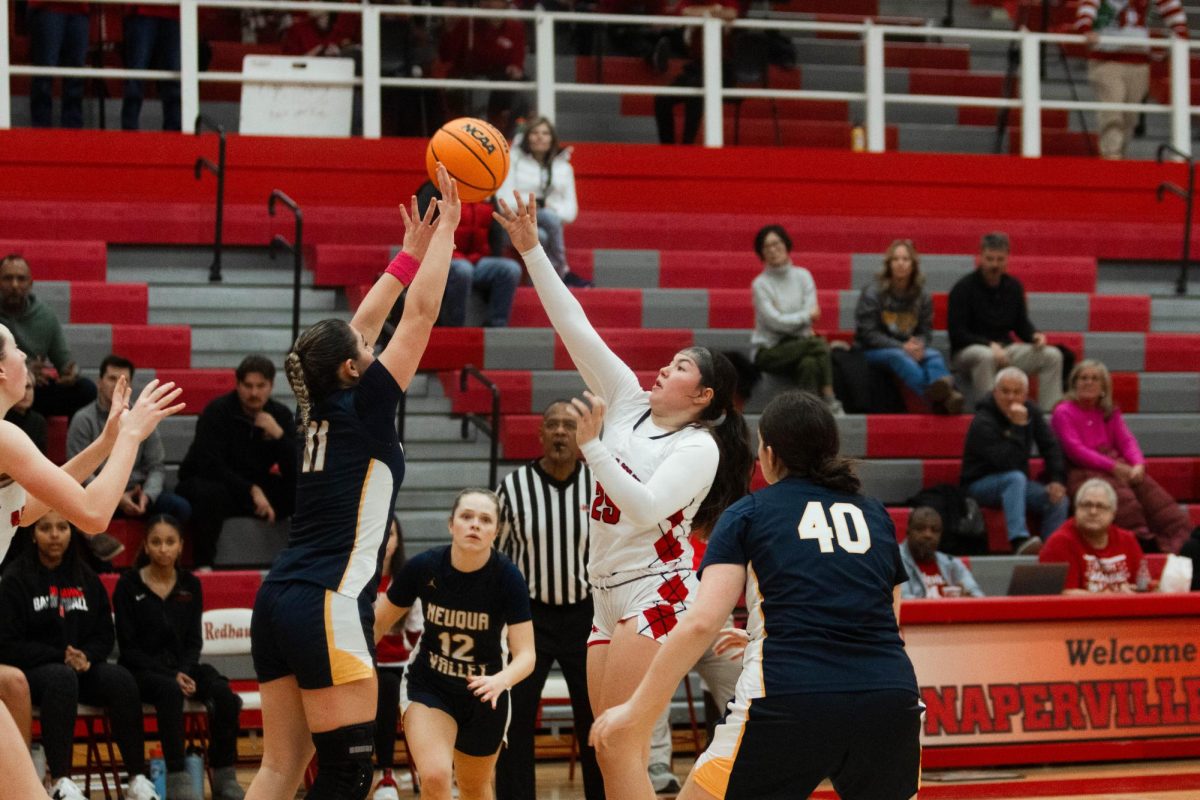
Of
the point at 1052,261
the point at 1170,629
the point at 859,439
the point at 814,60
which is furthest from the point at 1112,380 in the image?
the point at 814,60

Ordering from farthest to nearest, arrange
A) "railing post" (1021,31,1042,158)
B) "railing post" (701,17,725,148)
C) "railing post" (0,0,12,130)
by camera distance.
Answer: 1. "railing post" (1021,31,1042,158)
2. "railing post" (701,17,725,148)
3. "railing post" (0,0,12,130)

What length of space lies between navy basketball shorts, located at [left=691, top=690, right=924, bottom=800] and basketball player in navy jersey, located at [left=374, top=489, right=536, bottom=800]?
1917 mm

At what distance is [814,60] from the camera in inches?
587

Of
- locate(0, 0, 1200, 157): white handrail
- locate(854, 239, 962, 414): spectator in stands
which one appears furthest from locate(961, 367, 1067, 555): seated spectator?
locate(0, 0, 1200, 157): white handrail

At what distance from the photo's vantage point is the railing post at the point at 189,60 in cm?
1166

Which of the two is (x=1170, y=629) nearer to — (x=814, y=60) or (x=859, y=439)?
(x=859, y=439)

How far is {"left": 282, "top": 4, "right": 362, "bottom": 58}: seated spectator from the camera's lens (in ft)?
41.9

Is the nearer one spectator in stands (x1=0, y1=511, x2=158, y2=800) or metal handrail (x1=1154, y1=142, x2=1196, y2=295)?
spectator in stands (x1=0, y1=511, x2=158, y2=800)

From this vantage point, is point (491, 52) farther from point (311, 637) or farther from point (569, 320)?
point (311, 637)

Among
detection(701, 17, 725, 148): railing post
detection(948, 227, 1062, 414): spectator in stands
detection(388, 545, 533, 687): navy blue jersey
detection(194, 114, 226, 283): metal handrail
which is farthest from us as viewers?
detection(701, 17, 725, 148): railing post

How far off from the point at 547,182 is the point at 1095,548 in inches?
168

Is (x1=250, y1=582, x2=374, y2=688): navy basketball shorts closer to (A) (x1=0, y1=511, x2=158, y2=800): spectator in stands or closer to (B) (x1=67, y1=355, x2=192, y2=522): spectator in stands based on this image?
(A) (x1=0, y1=511, x2=158, y2=800): spectator in stands

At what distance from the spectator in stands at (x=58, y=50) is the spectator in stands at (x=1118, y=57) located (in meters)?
7.92

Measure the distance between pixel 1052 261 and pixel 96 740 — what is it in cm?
783
